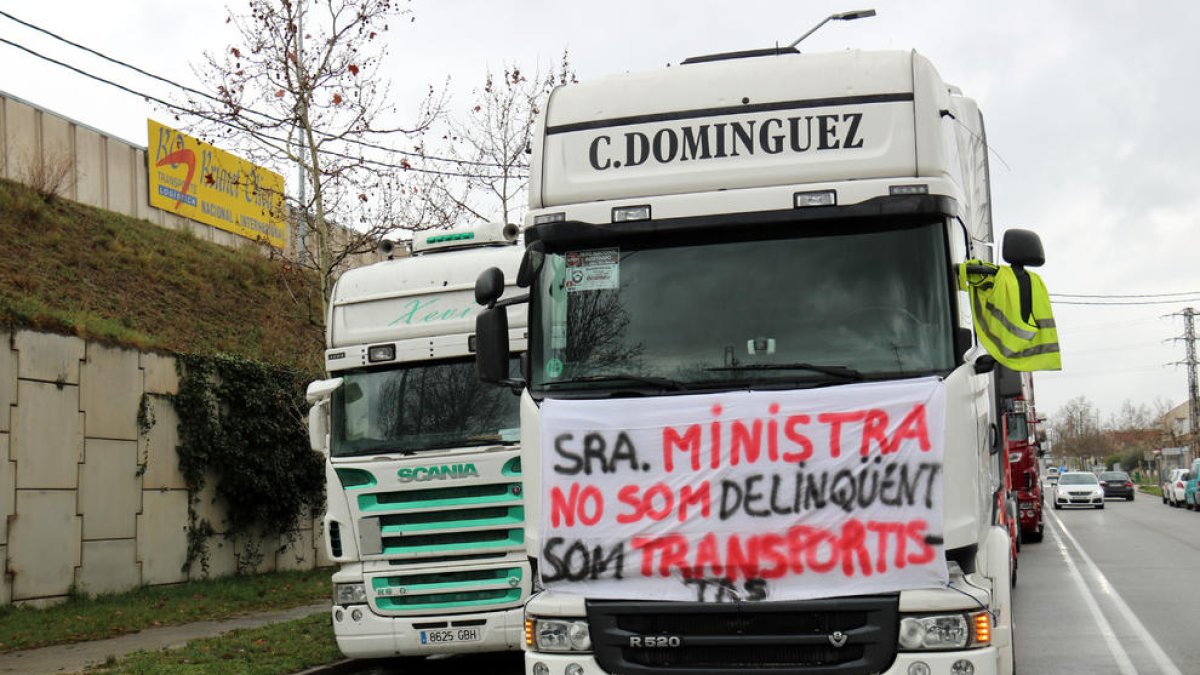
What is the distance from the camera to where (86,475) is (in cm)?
1570

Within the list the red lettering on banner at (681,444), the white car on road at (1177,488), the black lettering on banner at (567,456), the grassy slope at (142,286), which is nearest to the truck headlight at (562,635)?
the black lettering on banner at (567,456)

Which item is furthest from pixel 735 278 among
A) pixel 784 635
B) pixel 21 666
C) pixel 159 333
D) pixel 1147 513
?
pixel 1147 513

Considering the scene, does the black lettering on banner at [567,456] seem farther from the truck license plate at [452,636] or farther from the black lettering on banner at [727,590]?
the truck license plate at [452,636]

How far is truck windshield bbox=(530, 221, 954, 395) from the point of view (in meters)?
6.43

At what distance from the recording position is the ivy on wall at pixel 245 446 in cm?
1800

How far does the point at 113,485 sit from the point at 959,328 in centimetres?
1252

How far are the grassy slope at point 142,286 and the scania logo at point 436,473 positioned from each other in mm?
5552

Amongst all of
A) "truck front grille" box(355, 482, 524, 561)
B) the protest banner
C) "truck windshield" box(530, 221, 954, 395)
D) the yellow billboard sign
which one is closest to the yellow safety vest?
"truck windshield" box(530, 221, 954, 395)

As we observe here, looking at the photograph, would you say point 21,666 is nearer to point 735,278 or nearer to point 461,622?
point 461,622

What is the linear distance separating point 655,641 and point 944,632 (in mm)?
1334

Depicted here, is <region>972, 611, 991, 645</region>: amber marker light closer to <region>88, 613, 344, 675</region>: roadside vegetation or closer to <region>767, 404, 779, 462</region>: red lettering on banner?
<region>767, 404, 779, 462</region>: red lettering on banner

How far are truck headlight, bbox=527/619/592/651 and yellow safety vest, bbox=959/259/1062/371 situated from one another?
2.47 metres

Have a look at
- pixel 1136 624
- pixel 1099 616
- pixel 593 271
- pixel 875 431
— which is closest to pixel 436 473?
pixel 593 271

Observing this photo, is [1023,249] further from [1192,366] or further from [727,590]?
[1192,366]
